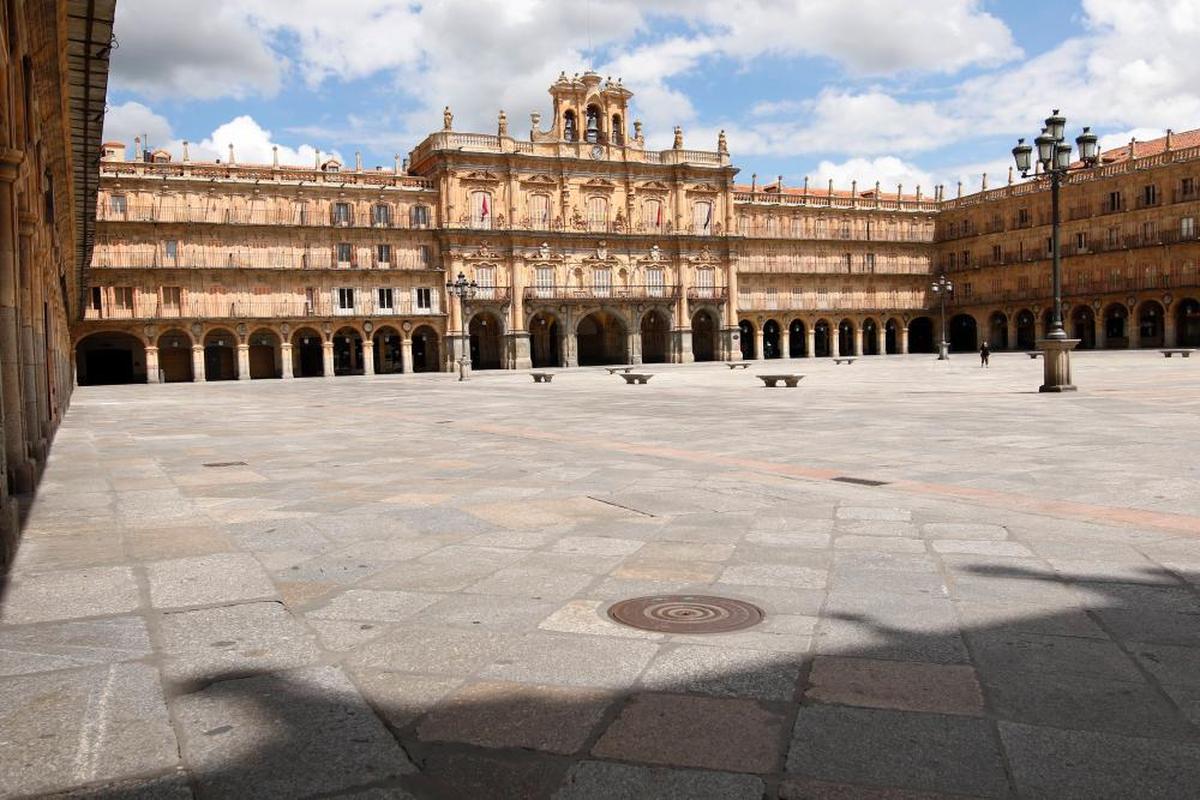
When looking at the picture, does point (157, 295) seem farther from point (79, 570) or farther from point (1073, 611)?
point (1073, 611)

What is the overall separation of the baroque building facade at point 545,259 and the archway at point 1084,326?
1.16 metres

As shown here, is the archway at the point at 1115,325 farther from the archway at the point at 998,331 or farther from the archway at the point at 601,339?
the archway at the point at 601,339

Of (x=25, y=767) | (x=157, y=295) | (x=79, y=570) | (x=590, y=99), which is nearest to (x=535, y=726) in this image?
(x=25, y=767)

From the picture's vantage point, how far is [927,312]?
7075 centimetres

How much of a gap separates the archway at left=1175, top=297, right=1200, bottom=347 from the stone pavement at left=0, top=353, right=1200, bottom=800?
188 feet

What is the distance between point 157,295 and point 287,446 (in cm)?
4085

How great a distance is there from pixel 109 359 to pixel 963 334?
5897 cm

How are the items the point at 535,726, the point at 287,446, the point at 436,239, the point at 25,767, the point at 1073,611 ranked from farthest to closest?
the point at 436,239 < the point at 287,446 < the point at 1073,611 < the point at 535,726 < the point at 25,767

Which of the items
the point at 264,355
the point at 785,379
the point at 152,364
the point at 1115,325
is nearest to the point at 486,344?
the point at 264,355

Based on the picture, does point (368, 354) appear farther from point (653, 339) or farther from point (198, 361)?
point (653, 339)

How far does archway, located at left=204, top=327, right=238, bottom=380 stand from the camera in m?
51.7

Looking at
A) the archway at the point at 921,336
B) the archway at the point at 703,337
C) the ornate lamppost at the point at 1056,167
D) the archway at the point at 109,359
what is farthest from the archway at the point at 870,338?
the ornate lamppost at the point at 1056,167

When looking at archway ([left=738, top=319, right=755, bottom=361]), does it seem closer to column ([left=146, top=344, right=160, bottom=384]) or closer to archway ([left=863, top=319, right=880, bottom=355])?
archway ([left=863, top=319, right=880, bottom=355])

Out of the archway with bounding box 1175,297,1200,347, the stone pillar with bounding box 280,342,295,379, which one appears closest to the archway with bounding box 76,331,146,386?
the stone pillar with bounding box 280,342,295,379
